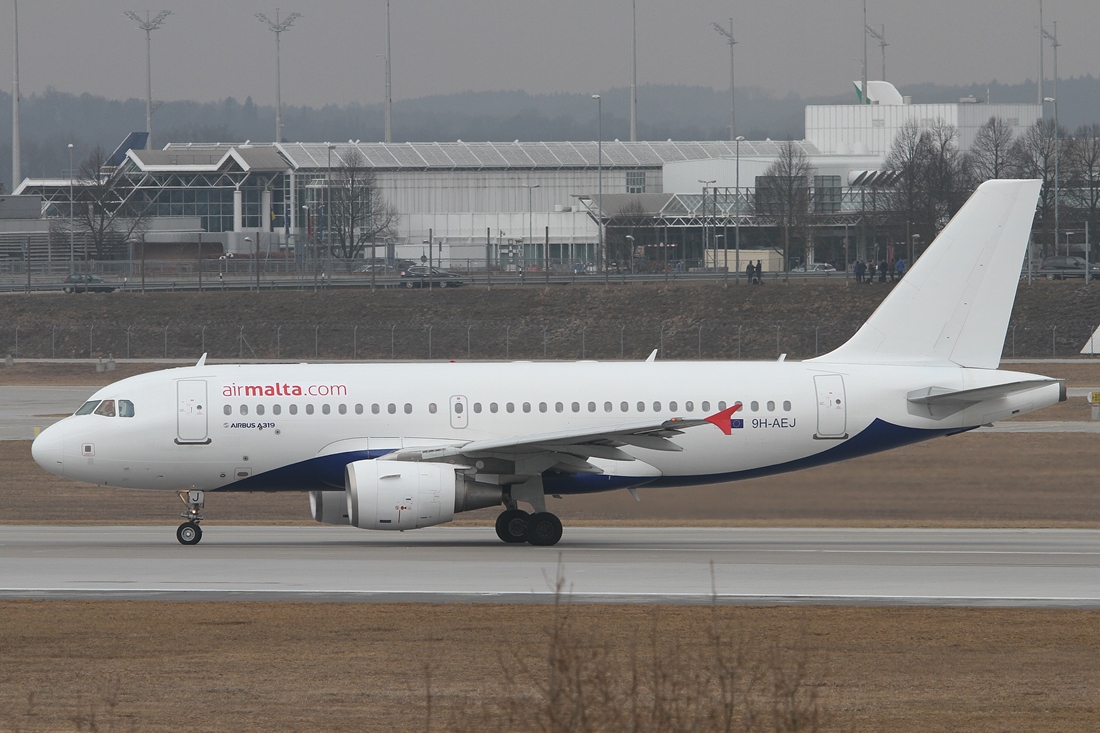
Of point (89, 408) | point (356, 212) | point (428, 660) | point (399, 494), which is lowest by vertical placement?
point (428, 660)

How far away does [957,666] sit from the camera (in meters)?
16.1

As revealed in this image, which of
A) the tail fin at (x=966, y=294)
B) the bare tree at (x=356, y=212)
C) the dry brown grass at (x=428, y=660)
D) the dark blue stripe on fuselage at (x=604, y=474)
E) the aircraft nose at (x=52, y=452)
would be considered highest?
the bare tree at (x=356, y=212)

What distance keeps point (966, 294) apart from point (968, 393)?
2.44 metres

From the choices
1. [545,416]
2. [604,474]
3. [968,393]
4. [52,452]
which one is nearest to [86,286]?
[52,452]

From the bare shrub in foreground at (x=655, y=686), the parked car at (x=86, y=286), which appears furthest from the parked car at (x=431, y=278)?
the bare shrub in foreground at (x=655, y=686)

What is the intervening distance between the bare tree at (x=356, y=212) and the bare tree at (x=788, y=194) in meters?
33.9

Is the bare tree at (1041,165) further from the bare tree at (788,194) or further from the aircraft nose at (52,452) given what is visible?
the aircraft nose at (52,452)

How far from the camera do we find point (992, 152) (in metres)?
120

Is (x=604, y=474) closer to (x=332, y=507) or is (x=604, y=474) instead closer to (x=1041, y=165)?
(x=332, y=507)

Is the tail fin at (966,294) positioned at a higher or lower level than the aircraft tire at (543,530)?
higher

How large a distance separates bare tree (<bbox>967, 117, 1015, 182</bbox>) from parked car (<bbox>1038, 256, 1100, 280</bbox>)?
1655 cm

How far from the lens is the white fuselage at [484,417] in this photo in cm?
2677

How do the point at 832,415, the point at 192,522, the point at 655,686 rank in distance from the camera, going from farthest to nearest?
the point at 832,415 → the point at 192,522 → the point at 655,686

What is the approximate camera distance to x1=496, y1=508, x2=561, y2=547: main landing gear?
1058 inches
